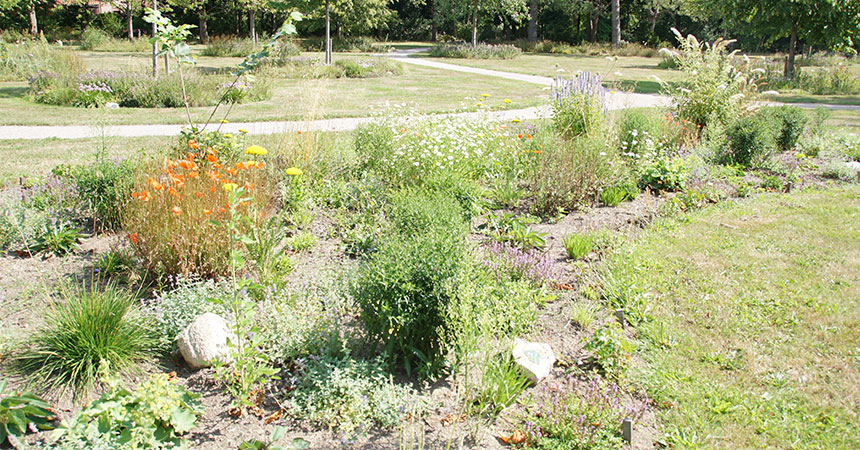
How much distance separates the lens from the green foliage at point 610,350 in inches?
127

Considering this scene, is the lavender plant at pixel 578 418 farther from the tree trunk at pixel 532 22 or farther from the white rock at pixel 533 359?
the tree trunk at pixel 532 22

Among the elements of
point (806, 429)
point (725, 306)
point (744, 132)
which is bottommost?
point (806, 429)

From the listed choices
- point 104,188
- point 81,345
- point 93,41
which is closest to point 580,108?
point 104,188

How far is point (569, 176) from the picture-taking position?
18.2 feet

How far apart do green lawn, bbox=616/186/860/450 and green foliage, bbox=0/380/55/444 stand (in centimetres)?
281

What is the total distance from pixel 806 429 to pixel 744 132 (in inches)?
203

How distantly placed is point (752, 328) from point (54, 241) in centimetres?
476

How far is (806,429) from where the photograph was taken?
288 cm

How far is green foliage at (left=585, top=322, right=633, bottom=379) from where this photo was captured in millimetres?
3219

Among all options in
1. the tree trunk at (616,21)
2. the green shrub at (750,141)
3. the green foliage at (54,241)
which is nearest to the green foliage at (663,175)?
the green shrub at (750,141)

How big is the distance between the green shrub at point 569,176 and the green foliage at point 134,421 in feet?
12.3

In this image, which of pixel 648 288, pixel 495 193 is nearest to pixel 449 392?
pixel 648 288

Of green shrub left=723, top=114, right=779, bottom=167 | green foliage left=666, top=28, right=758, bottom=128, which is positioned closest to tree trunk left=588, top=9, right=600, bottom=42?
green foliage left=666, top=28, right=758, bottom=128

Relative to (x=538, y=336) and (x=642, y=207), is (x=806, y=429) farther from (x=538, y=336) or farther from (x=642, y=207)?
(x=642, y=207)
